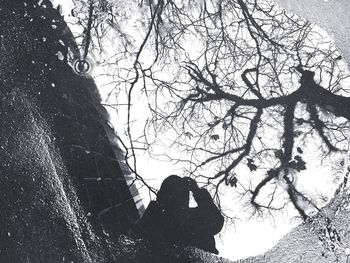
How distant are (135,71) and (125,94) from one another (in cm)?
21

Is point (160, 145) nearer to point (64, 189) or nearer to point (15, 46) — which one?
point (64, 189)

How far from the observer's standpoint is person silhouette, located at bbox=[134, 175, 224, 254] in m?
2.21

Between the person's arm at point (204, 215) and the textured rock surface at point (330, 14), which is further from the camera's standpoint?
the textured rock surface at point (330, 14)

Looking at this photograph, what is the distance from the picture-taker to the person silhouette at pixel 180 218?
7.27 feet

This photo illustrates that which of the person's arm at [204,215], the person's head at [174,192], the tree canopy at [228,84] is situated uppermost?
the tree canopy at [228,84]

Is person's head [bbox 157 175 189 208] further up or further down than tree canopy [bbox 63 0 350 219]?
further down

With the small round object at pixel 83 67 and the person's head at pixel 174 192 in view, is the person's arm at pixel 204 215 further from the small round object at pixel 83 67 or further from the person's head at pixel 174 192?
the small round object at pixel 83 67

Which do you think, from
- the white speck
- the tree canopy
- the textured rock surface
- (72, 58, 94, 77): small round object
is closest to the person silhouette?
the tree canopy

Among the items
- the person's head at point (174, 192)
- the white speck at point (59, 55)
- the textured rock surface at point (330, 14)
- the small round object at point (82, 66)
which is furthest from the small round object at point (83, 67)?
the textured rock surface at point (330, 14)

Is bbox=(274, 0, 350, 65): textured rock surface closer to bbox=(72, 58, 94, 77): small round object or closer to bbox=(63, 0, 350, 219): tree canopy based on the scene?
bbox=(63, 0, 350, 219): tree canopy

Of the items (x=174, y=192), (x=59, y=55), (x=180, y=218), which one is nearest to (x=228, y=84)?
(x=174, y=192)

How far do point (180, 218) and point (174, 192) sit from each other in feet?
0.63

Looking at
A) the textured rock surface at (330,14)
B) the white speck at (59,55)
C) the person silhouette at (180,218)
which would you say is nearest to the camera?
the person silhouette at (180,218)

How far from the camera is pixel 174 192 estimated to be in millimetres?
2291
